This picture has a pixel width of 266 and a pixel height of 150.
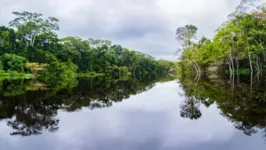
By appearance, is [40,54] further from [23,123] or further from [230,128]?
[230,128]

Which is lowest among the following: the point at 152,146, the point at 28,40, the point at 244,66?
the point at 152,146

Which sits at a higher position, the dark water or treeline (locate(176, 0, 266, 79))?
treeline (locate(176, 0, 266, 79))

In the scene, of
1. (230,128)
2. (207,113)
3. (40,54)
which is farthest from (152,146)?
(40,54)

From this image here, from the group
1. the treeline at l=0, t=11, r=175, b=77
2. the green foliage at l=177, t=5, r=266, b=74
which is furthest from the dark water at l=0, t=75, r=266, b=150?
the treeline at l=0, t=11, r=175, b=77

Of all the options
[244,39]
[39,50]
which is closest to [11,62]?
[39,50]

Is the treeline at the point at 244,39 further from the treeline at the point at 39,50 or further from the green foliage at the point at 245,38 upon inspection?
the treeline at the point at 39,50

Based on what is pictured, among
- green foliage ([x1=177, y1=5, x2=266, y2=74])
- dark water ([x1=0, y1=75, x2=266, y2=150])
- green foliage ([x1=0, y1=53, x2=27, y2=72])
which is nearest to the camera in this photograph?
dark water ([x1=0, y1=75, x2=266, y2=150])

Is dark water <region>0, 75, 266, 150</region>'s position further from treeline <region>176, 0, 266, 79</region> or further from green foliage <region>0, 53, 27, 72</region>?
green foliage <region>0, 53, 27, 72</region>

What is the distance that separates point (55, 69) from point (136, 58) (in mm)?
48537

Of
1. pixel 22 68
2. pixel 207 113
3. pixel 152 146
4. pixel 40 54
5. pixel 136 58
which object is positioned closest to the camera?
pixel 152 146

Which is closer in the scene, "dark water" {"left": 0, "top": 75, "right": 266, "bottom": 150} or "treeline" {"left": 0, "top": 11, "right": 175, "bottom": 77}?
"dark water" {"left": 0, "top": 75, "right": 266, "bottom": 150}

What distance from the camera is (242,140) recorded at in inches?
204

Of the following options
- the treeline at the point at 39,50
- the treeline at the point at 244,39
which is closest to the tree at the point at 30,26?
the treeline at the point at 39,50

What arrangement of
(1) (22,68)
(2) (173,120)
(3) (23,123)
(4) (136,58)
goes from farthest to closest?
(4) (136,58), (1) (22,68), (2) (173,120), (3) (23,123)
